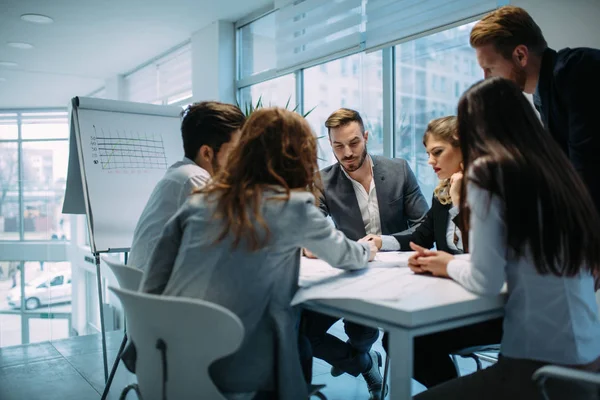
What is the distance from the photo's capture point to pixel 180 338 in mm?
1196

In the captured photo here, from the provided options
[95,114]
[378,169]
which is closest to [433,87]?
[378,169]

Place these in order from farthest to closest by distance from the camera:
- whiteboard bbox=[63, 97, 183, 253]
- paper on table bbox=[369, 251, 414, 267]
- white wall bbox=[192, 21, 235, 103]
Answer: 1. white wall bbox=[192, 21, 235, 103]
2. whiteboard bbox=[63, 97, 183, 253]
3. paper on table bbox=[369, 251, 414, 267]

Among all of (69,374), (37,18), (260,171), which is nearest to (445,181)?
(260,171)

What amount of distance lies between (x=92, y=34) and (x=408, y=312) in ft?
20.0

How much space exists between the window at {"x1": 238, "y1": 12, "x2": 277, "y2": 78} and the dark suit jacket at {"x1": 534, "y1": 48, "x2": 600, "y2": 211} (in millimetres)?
4159

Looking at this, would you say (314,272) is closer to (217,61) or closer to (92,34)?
(217,61)

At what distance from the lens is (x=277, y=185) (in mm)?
1385

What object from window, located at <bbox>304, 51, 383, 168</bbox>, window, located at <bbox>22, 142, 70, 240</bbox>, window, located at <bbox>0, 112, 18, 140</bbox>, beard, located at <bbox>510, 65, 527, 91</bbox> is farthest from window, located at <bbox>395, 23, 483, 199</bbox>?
window, located at <bbox>0, 112, 18, 140</bbox>

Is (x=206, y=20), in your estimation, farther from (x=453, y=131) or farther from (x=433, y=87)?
(x=453, y=131)

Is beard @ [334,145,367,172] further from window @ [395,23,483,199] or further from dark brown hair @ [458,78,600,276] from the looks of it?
dark brown hair @ [458,78,600,276]

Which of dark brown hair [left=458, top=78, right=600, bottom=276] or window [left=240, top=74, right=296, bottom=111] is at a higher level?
window [left=240, top=74, right=296, bottom=111]

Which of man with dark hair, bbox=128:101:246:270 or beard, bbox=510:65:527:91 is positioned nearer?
beard, bbox=510:65:527:91

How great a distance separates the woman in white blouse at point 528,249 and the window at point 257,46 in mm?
4620

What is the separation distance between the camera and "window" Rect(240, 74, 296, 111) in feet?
17.5
